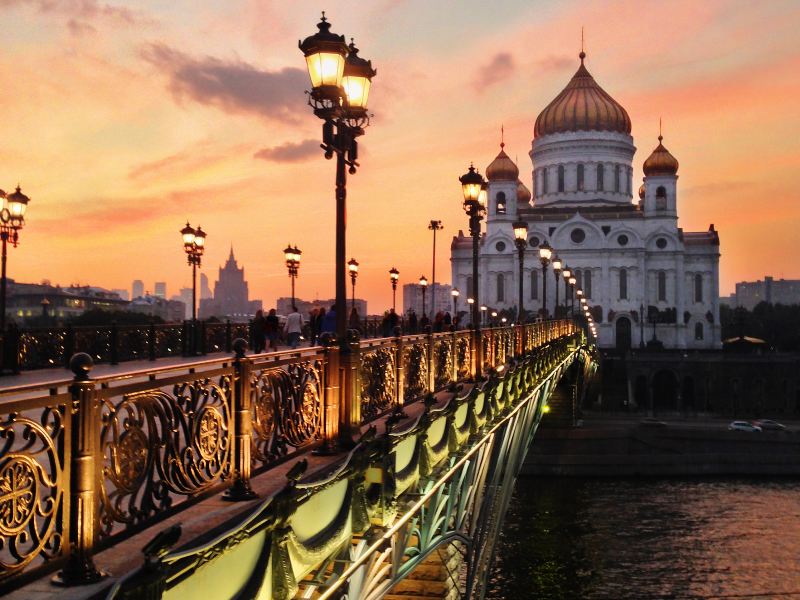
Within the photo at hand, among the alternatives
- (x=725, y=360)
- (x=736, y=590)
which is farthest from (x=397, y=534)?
(x=725, y=360)

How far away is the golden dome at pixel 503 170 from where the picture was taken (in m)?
92.9

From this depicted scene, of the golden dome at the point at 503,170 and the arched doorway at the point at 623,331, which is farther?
the golden dome at the point at 503,170

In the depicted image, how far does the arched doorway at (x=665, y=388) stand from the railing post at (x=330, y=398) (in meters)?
69.0

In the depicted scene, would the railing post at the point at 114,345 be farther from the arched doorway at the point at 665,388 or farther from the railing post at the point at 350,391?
the arched doorway at the point at 665,388

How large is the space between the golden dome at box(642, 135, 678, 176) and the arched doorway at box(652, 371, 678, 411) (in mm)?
27434

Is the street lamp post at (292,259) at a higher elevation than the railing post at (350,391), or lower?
higher

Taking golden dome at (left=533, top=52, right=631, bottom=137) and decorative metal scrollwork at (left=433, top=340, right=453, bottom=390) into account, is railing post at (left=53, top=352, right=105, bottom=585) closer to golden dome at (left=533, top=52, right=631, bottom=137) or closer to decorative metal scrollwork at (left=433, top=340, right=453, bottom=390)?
decorative metal scrollwork at (left=433, top=340, right=453, bottom=390)

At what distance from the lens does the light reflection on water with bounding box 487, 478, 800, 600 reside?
2614 cm

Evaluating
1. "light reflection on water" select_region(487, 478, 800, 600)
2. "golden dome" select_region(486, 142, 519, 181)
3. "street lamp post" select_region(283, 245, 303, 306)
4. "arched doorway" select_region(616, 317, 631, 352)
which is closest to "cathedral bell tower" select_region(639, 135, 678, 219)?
"arched doorway" select_region(616, 317, 631, 352)

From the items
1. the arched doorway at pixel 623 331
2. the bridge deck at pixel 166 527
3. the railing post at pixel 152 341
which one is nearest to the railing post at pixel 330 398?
the bridge deck at pixel 166 527

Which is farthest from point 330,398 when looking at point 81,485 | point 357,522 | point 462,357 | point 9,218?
point 9,218

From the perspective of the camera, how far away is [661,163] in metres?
89.3

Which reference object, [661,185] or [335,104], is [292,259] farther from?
[661,185]

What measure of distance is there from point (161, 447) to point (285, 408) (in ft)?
6.27
